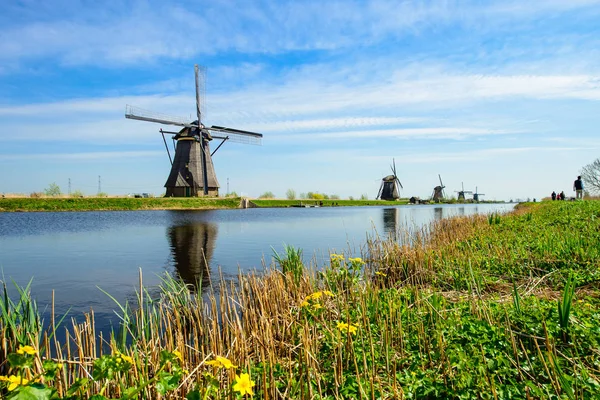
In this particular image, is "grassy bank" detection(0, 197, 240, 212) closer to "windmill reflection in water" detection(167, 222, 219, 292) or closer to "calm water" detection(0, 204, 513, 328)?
"calm water" detection(0, 204, 513, 328)

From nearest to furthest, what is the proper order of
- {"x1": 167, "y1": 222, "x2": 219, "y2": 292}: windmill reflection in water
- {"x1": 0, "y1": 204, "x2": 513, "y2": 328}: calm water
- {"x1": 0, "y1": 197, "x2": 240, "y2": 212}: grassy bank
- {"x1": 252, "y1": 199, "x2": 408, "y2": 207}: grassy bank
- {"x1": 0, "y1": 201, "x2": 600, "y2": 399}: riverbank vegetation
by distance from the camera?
{"x1": 0, "y1": 201, "x2": 600, "y2": 399}: riverbank vegetation
{"x1": 0, "y1": 204, "x2": 513, "y2": 328}: calm water
{"x1": 167, "y1": 222, "x2": 219, "y2": 292}: windmill reflection in water
{"x1": 0, "y1": 197, "x2": 240, "y2": 212}: grassy bank
{"x1": 252, "y1": 199, "x2": 408, "y2": 207}: grassy bank

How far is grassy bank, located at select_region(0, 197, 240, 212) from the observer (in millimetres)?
42309

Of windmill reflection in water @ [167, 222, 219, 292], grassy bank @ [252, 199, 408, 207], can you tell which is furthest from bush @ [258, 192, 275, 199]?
windmill reflection in water @ [167, 222, 219, 292]

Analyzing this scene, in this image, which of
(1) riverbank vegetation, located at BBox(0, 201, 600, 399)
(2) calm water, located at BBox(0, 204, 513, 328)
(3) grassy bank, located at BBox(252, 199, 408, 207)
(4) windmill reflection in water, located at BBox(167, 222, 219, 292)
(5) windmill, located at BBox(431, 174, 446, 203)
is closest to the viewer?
(1) riverbank vegetation, located at BBox(0, 201, 600, 399)

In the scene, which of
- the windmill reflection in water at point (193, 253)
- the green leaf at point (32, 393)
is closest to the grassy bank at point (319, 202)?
the windmill reflection in water at point (193, 253)

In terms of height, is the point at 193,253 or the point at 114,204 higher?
the point at 114,204

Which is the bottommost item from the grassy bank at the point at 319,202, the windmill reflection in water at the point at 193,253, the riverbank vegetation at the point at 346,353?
the windmill reflection in water at the point at 193,253

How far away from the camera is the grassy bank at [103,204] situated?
42309 mm

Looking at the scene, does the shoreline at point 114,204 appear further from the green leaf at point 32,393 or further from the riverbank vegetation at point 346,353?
the green leaf at point 32,393

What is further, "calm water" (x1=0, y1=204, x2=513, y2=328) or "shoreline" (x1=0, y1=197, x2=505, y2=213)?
"shoreline" (x1=0, y1=197, x2=505, y2=213)

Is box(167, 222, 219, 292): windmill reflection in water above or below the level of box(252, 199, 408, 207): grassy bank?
below

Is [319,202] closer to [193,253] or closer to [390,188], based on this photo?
[390,188]

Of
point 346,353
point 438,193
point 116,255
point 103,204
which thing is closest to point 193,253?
point 116,255

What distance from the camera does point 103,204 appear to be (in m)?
47.0
